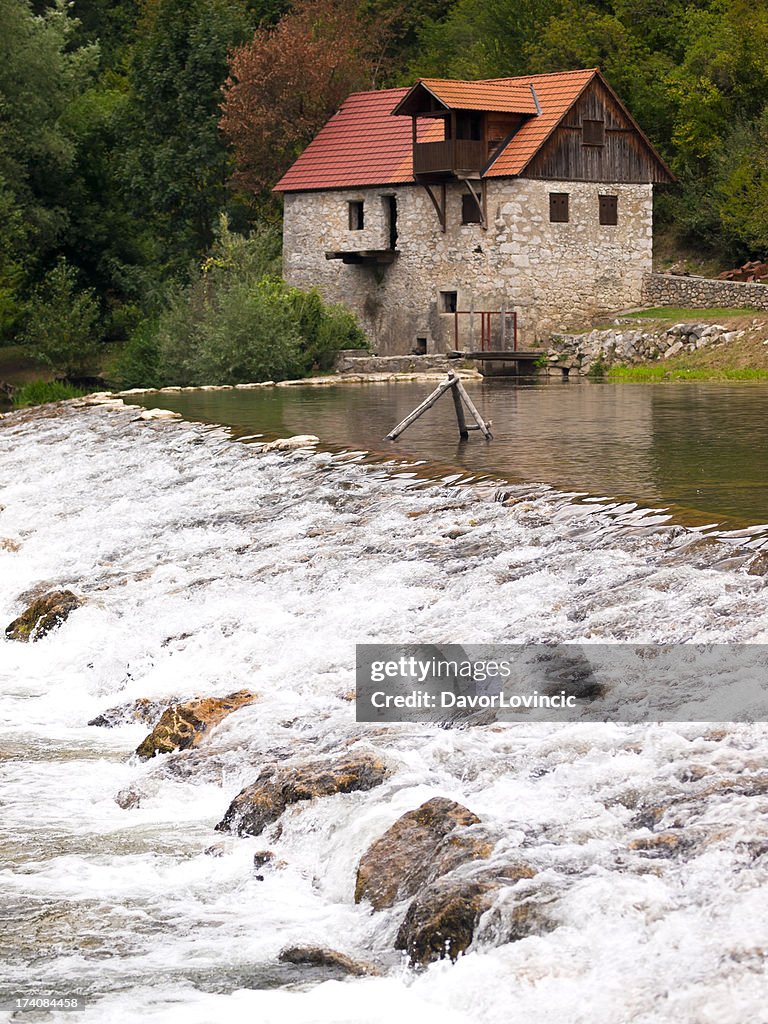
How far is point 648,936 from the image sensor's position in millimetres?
5965

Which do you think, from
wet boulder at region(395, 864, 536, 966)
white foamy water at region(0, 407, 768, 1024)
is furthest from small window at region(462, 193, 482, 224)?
wet boulder at region(395, 864, 536, 966)

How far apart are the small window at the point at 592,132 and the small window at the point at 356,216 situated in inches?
245

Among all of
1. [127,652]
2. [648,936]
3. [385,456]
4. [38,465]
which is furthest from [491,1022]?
[38,465]

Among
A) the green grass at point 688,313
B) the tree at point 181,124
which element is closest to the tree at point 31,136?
the tree at point 181,124

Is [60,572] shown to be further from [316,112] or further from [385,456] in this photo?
[316,112]

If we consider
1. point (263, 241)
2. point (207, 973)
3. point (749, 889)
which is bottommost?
point (207, 973)

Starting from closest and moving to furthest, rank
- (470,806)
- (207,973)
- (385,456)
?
(207,973)
(470,806)
(385,456)

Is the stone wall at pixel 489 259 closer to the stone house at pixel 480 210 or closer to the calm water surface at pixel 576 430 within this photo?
the stone house at pixel 480 210

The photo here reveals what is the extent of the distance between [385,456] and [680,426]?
457 cm

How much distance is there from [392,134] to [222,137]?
217 inches

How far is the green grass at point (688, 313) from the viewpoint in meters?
35.3

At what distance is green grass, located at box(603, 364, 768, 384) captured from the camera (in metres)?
31.1

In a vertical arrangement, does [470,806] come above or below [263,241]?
below

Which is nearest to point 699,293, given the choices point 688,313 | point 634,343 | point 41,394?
point 688,313
